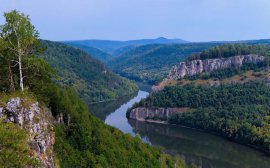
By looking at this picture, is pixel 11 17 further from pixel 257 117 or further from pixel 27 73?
pixel 257 117

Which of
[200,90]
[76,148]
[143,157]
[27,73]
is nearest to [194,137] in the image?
[200,90]

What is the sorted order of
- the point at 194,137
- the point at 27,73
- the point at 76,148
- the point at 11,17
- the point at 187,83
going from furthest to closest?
the point at 187,83 < the point at 194,137 < the point at 76,148 < the point at 27,73 < the point at 11,17

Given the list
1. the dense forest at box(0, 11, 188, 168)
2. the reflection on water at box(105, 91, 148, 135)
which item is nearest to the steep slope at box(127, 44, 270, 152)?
the reflection on water at box(105, 91, 148, 135)

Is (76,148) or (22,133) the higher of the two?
(22,133)

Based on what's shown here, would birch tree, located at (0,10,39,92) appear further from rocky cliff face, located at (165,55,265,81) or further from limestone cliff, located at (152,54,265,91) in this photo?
rocky cliff face, located at (165,55,265,81)

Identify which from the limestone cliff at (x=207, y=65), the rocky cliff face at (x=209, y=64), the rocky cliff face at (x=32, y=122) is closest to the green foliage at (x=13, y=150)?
the rocky cliff face at (x=32, y=122)

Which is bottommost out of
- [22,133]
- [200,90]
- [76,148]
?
[200,90]
